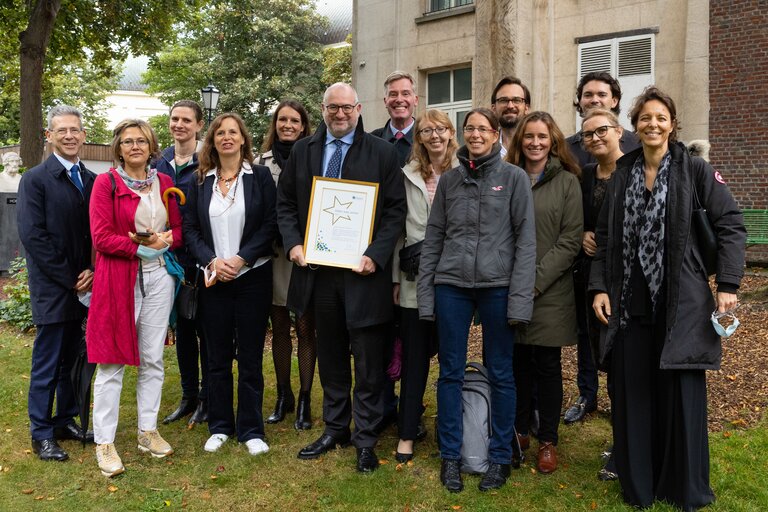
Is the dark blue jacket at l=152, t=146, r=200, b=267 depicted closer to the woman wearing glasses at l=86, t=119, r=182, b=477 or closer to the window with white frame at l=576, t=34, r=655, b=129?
the woman wearing glasses at l=86, t=119, r=182, b=477

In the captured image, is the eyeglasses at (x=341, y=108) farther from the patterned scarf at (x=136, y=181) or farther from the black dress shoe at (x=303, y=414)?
the black dress shoe at (x=303, y=414)

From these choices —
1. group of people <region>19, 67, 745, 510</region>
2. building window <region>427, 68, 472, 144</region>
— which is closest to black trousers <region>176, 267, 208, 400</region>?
group of people <region>19, 67, 745, 510</region>

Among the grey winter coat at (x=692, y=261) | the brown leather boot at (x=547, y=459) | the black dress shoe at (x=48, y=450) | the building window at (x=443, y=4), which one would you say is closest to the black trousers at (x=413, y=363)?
the brown leather boot at (x=547, y=459)

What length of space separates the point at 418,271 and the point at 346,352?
859mm

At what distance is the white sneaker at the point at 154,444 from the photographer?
199 inches

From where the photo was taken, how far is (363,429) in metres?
4.89

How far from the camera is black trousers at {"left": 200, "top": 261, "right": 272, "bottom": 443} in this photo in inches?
199

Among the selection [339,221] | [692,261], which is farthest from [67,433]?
[692,261]

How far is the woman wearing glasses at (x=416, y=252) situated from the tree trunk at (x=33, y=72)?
42.1ft

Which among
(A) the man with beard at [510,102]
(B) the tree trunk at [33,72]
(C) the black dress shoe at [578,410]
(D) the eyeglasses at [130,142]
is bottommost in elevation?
(C) the black dress shoe at [578,410]

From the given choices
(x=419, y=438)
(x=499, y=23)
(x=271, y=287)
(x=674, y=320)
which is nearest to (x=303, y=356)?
(x=271, y=287)

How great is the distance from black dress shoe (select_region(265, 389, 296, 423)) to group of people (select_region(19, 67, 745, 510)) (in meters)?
0.42

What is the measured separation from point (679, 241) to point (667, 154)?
0.52 metres

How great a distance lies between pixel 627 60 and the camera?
14.6 metres
